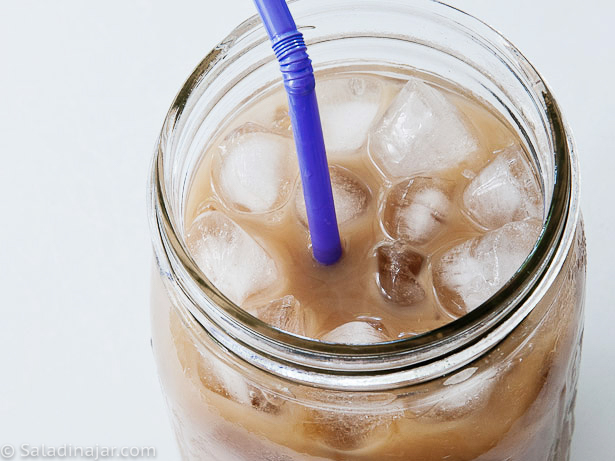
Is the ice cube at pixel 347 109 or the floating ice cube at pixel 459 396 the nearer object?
the floating ice cube at pixel 459 396

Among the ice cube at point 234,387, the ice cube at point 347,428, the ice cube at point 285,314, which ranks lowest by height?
the ice cube at point 347,428

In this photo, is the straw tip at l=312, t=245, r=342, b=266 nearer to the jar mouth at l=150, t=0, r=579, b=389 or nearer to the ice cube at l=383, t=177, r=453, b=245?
the ice cube at l=383, t=177, r=453, b=245

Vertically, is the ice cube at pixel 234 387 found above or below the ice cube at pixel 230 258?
below

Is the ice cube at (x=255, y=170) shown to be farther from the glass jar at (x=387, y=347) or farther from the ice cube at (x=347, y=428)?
the ice cube at (x=347, y=428)

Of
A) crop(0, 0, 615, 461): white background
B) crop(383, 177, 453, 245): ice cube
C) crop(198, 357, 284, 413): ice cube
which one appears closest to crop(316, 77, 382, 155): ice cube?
crop(383, 177, 453, 245): ice cube

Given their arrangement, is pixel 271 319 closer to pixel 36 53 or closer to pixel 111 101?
pixel 111 101

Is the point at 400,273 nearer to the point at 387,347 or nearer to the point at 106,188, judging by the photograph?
the point at 387,347

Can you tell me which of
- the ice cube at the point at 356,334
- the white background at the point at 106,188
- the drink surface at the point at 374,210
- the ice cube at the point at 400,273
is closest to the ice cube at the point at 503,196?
the drink surface at the point at 374,210
